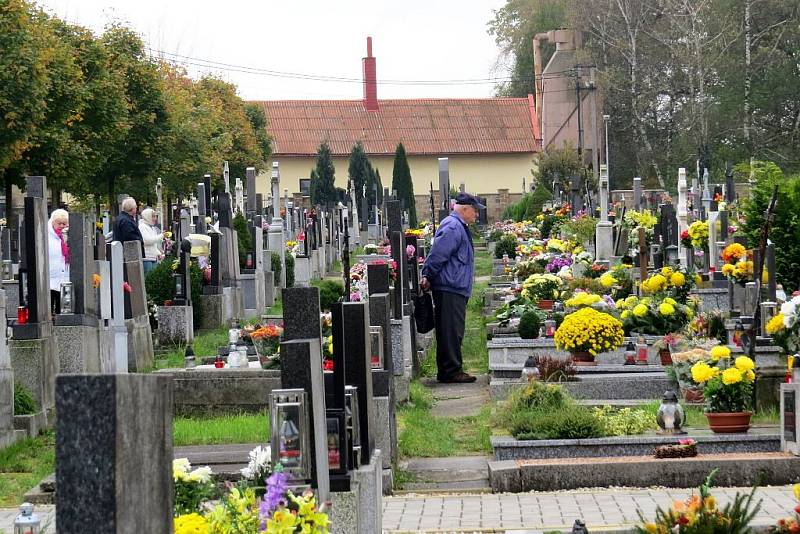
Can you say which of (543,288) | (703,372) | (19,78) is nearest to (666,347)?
(703,372)

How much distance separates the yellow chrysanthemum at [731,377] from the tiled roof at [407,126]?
67.2m

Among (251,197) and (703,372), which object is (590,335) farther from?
(251,197)

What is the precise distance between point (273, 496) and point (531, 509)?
3.73m

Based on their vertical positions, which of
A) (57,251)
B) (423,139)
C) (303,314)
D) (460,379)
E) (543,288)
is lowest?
(460,379)

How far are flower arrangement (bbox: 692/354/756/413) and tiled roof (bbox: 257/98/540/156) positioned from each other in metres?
67.0

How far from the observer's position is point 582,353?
14891 millimetres

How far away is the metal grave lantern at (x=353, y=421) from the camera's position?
25.3 feet

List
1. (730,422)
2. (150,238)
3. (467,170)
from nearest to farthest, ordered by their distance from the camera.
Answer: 1. (730,422)
2. (150,238)
3. (467,170)

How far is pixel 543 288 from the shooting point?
830 inches

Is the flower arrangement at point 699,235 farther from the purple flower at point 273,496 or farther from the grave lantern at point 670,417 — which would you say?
the purple flower at point 273,496

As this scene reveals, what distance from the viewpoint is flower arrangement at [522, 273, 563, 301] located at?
68.8 ft

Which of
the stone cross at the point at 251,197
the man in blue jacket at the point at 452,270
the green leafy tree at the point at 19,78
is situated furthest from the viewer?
the stone cross at the point at 251,197

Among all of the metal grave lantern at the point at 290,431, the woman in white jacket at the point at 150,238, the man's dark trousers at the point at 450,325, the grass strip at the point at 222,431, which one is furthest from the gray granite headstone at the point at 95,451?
the woman in white jacket at the point at 150,238

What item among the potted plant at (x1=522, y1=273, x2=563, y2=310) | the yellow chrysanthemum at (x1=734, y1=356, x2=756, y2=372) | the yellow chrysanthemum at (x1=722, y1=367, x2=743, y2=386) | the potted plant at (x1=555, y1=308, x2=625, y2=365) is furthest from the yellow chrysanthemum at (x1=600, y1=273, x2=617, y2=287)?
the yellow chrysanthemum at (x1=722, y1=367, x2=743, y2=386)
